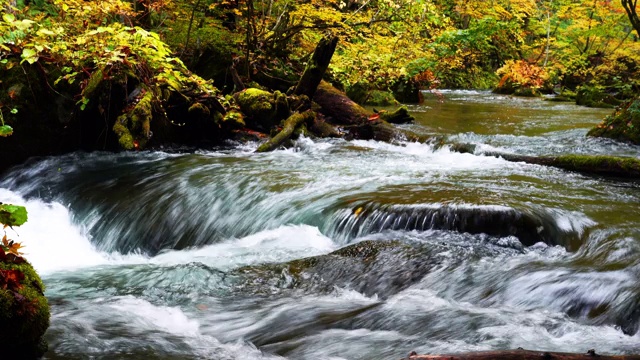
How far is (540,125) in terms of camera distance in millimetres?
12477

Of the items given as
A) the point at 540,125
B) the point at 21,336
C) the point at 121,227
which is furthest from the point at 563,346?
the point at 540,125

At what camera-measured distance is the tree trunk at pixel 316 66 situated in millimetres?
11242

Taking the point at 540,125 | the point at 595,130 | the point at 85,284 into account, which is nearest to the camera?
the point at 85,284

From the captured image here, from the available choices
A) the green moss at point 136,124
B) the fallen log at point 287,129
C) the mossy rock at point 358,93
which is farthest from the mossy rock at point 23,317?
the mossy rock at point 358,93

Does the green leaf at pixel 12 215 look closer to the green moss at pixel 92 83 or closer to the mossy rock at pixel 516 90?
the green moss at pixel 92 83

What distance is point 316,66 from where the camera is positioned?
37.1ft

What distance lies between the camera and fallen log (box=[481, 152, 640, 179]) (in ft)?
23.5

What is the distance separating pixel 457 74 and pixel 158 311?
22.9 metres

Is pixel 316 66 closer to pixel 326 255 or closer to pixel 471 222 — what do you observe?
pixel 471 222

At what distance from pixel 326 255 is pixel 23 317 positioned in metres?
2.70

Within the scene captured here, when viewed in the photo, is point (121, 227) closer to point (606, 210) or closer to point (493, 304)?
point (493, 304)

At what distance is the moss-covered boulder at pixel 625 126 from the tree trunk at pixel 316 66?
5.50m

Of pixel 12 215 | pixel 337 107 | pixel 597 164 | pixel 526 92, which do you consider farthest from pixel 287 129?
pixel 526 92

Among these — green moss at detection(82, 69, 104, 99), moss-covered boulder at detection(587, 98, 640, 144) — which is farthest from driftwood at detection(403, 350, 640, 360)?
moss-covered boulder at detection(587, 98, 640, 144)
